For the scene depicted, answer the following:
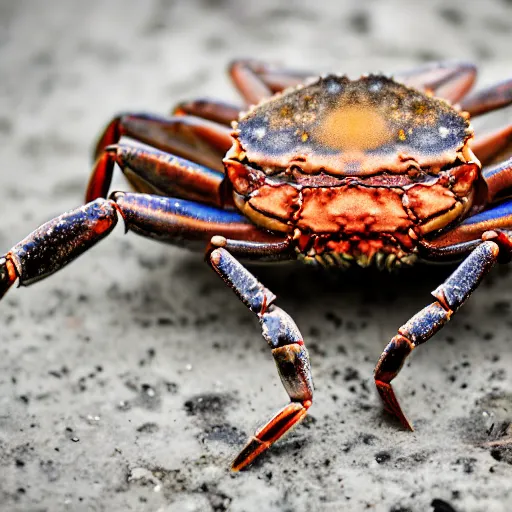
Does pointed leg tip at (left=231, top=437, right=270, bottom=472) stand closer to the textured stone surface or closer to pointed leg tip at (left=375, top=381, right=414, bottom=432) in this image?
the textured stone surface

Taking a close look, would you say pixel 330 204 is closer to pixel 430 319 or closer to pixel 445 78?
pixel 430 319

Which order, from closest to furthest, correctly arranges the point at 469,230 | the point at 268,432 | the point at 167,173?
1. the point at 268,432
2. the point at 469,230
3. the point at 167,173

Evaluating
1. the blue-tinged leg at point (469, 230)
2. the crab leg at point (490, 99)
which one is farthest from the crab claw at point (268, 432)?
the crab leg at point (490, 99)

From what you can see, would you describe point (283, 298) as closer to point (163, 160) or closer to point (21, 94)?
point (163, 160)

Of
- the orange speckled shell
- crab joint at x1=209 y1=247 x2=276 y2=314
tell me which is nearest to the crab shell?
the orange speckled shell

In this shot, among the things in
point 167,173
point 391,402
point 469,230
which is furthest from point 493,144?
point 167,173

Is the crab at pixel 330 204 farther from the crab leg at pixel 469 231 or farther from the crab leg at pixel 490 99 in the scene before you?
the crab leg at pixel 490 99
